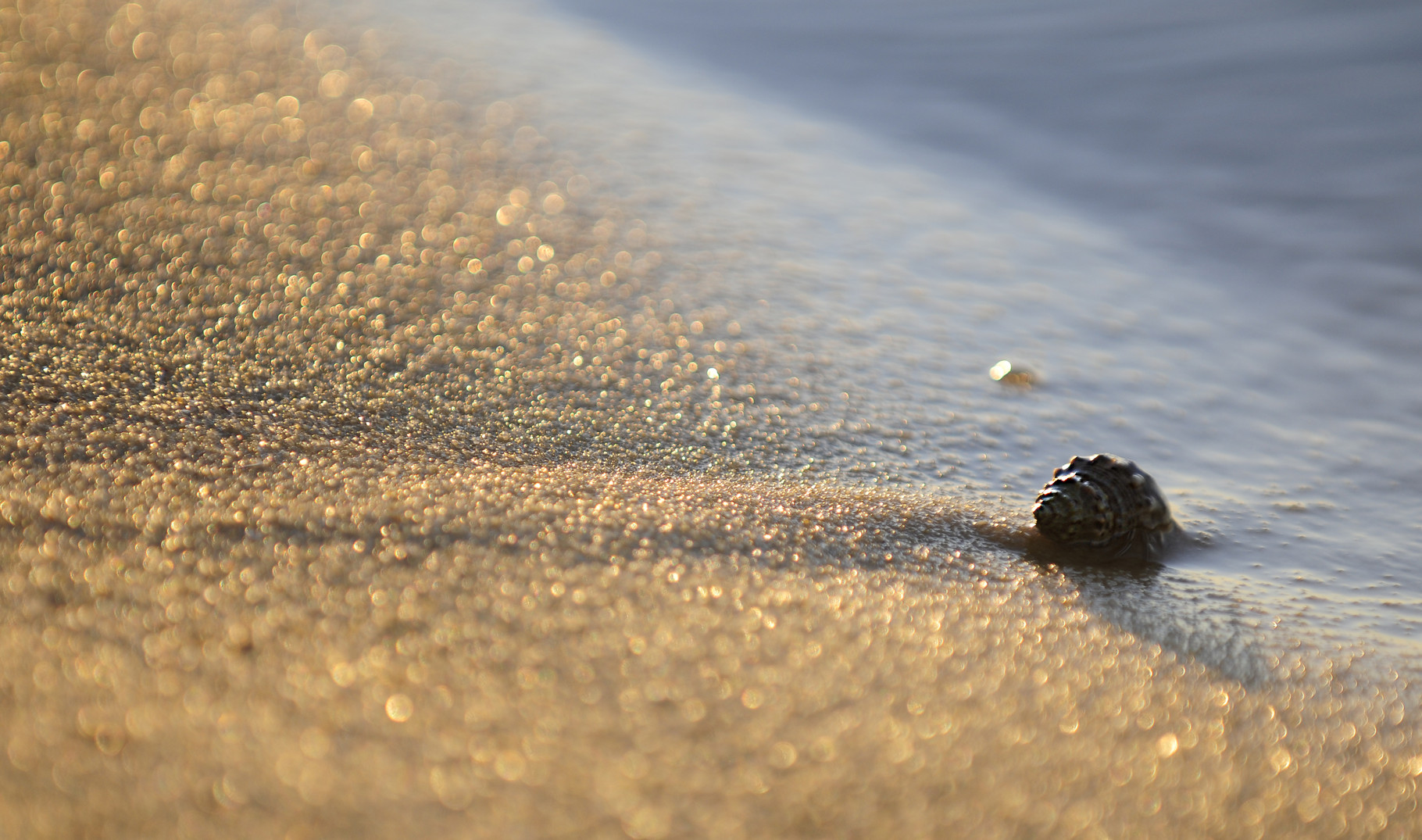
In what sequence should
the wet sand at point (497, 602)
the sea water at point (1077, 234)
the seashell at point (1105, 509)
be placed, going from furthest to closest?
the sea water at point (1077, 234) < the seashell at point (1105, 509) < the wet sand at point (497, 602)

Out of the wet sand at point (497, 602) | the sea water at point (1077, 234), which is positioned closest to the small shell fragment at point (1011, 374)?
the sea water at point (1077, 234)

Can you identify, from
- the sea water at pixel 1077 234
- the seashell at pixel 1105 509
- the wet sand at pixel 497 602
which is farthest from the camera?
the sea water at pixel 1077 234

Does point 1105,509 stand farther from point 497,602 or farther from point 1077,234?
point 1077,234

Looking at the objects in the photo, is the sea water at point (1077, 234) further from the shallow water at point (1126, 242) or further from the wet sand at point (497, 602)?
the wet sand at point (497, 602)

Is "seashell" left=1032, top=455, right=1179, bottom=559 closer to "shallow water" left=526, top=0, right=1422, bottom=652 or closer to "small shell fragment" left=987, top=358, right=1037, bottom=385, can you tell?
"shallow water" left=526, top=0, right=1422, bottom=652

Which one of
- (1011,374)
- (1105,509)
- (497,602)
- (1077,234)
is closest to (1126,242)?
(1077,234)

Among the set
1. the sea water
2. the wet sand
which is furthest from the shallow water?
the wet sand

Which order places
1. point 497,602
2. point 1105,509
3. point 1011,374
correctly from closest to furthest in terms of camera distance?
1. point 497,602
2. point 1105,509
3. point 1011,374
